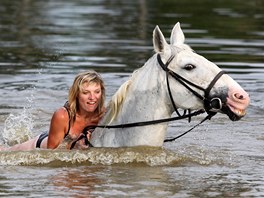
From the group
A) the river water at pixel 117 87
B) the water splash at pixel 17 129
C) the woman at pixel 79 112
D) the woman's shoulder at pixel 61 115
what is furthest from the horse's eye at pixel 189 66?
the water splash at pixel 17 129

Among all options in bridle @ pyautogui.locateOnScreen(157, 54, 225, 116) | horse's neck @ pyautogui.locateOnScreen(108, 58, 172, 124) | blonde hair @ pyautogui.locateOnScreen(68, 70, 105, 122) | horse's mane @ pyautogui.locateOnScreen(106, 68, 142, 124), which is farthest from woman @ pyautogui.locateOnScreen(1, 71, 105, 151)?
bridle @ pyautogui.locateOnScreen(157, 54, 225, 116)

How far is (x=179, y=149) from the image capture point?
36.1 ft

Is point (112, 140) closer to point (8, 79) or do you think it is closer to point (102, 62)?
point (8, 79)

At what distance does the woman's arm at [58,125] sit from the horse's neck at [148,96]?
682 millimetres

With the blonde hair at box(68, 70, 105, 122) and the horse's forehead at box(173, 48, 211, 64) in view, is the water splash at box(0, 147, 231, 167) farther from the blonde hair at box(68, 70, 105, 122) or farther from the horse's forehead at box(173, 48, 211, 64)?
the horse's forehead at box(173, 48, 211, 64)

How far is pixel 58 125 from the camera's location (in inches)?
370

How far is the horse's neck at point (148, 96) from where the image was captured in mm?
8859

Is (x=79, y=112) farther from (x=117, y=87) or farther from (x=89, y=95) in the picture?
(x=117, y=87)

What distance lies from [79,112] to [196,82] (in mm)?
1362

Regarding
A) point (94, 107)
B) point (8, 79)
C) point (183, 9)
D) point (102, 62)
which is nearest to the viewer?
point (94, 107)

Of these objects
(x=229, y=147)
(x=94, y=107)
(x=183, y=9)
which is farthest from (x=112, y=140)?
(x=183, y=9)

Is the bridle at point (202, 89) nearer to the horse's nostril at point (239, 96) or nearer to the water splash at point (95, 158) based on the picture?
the horse's nostril at point (239, 96)

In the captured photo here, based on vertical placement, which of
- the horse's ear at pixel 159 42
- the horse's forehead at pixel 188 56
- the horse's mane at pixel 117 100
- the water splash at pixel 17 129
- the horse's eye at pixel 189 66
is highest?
the horse's ear at pixel 159 42

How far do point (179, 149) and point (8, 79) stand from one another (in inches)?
252
